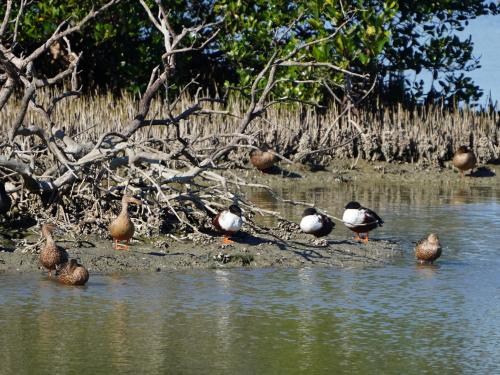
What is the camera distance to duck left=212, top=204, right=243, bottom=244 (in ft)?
39.5

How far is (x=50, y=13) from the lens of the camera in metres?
23.1

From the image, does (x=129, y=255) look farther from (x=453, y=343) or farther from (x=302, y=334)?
(x=453, y=343)

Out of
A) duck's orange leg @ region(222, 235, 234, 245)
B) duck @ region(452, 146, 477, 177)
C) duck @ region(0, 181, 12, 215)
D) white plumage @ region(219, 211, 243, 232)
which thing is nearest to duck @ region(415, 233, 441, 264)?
white plumage @ region(219, 211, 243, 232)

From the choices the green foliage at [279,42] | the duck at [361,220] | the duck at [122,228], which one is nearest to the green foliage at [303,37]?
the green foliage at [279,42]

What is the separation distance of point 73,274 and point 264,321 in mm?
2036

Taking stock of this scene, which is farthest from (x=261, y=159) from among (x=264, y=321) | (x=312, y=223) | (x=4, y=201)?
(x=264, y=321)

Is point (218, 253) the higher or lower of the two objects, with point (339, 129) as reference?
lower

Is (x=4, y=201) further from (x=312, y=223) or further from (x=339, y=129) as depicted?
(x=339, y=129)

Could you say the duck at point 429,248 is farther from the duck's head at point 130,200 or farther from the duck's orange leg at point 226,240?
the duck's head at point 130,200

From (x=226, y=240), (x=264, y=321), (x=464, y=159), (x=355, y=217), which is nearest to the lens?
(x=264, y=321)

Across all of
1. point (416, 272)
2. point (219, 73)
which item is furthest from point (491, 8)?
point (416, 272)

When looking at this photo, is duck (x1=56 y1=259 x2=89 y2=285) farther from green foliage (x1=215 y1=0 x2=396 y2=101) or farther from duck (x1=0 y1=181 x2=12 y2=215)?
green foliage (x1=215 y1=0 x2=396 y2=101)

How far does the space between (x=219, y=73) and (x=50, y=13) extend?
4.82 metres

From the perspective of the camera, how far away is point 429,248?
1170 centimetres
